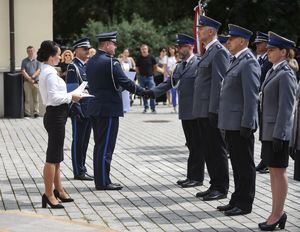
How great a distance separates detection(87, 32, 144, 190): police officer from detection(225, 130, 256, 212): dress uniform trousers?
6.52 ft

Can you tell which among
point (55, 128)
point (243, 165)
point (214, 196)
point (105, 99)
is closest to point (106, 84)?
point (105, 99)

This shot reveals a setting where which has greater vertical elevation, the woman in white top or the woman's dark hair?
the woman's dark hair

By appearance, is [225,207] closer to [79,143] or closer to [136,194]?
[136,194]

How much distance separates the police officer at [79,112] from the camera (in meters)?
10.4

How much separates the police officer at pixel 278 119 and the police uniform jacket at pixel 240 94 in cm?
35

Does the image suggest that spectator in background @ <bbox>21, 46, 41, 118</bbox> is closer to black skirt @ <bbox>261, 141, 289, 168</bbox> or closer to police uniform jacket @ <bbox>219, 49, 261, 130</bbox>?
police uniform jacket @ <bbox>219, 49, 261, 130</bbox>

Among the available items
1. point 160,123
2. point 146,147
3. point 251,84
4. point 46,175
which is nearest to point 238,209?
point 251,84

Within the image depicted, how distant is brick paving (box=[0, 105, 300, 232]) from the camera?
26.1ft

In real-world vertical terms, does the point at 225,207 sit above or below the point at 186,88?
below

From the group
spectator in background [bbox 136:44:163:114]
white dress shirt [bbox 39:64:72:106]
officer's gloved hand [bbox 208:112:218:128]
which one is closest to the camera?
white dress shirt [bbox 39:64:72:106]

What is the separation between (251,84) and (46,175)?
98.9 inches

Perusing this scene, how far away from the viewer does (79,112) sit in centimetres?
1042

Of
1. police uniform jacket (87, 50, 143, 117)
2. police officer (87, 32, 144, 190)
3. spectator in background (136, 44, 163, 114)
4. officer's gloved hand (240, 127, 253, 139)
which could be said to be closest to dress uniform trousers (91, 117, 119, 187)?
police officer (87, 32, 144, 190)

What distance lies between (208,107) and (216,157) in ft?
2.03
